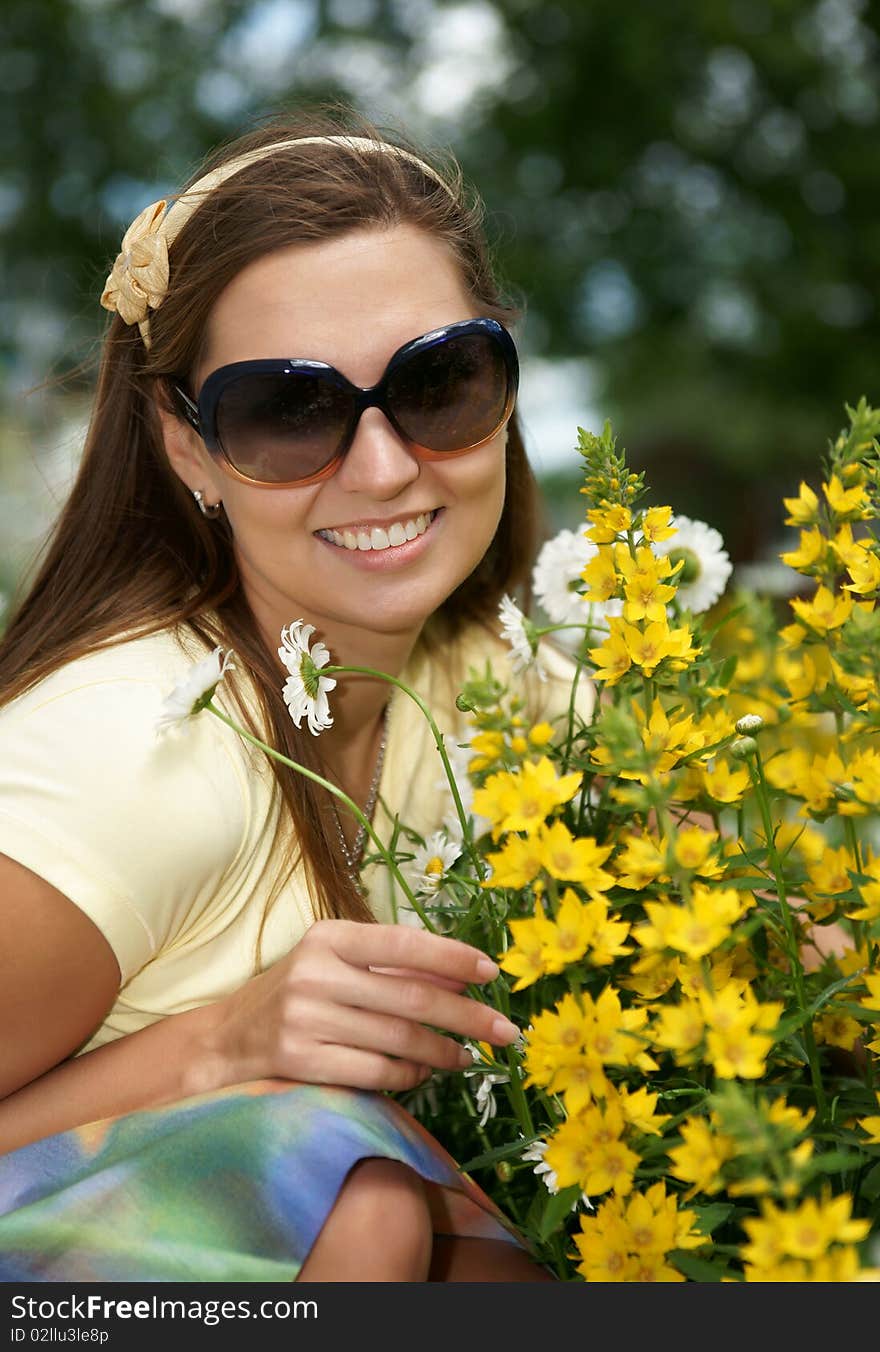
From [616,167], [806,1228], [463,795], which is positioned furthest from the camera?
[616,167]

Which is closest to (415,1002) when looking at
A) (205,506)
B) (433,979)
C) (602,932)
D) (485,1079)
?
(433,979)

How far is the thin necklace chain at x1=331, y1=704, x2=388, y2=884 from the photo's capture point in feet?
5.40

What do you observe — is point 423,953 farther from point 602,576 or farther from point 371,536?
point 371,536

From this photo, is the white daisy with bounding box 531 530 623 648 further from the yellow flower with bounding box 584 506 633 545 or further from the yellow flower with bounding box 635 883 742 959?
the yellow flower with bounding box 635 883 742 959

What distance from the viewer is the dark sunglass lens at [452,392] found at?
1.51 m

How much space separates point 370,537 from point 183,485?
0.33 m

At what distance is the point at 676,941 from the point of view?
88 centimetres

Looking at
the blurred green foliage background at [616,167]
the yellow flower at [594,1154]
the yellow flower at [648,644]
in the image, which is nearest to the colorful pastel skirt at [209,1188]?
the yellow flower at [594,1154]

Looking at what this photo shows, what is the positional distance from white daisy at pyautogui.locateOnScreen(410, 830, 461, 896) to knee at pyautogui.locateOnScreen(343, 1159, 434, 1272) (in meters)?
0.28

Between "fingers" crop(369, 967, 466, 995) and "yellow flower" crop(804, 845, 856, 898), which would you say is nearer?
"fingers" crop(369, 967, 466, 995)

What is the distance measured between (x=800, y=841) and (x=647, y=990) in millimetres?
439

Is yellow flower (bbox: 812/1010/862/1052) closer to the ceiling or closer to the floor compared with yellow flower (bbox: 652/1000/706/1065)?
closer to the floor

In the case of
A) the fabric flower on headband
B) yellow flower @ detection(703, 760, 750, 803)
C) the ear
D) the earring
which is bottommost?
yellow flower @ detection(703, 760, 750, 803)

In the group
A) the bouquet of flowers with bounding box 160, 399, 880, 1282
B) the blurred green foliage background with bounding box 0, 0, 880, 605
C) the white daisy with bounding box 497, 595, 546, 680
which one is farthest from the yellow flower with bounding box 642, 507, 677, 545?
the blurred green foliage background with bounding box 0, 0, 880, 605
